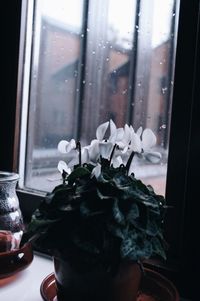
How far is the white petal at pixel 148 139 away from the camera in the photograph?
2.32ft

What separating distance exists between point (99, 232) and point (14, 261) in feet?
1.09

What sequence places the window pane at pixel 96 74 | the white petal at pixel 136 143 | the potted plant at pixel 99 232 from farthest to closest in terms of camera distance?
the window pane at pixel 96 74 → the white petal at pixel 136 143 → the potted plant at pixel 99 232

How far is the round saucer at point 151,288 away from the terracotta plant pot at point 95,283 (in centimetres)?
9

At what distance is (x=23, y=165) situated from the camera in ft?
3.86

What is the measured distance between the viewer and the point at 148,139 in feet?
2.33

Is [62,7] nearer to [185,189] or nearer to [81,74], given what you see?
[81,74]

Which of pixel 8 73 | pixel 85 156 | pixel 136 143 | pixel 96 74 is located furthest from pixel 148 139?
pixel 8 73

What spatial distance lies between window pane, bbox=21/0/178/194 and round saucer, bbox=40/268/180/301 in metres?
0.24

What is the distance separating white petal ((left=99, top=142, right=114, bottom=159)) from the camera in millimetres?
715

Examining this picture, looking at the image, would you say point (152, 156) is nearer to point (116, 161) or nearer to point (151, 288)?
point (116, 161)

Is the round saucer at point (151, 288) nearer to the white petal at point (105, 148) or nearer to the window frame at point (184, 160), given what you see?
the window frame at point (184, 160)

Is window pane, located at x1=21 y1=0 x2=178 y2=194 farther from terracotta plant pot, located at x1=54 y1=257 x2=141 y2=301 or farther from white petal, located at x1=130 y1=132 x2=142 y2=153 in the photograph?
terracotta plant pot, located at x1=54 y1=257 x2=141 y2=301

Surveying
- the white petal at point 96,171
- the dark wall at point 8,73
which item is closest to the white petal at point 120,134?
the white petal at point 96,171

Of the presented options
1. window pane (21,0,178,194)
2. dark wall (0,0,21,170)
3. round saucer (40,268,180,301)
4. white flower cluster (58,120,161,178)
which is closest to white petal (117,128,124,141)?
white flower cluster (58,120,161,178)
